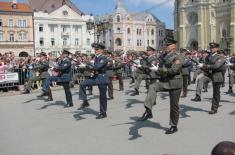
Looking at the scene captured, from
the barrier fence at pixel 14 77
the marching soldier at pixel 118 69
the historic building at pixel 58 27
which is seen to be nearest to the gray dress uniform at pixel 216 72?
Answer: the marching soldier at pixel 118 69

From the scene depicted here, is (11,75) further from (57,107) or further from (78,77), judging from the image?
(57,107)

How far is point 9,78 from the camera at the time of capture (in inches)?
825

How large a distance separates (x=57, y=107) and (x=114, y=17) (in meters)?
85.7

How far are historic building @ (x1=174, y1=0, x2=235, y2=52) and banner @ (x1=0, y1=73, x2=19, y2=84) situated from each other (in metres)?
62.8

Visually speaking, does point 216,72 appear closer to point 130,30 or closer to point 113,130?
point 113,130

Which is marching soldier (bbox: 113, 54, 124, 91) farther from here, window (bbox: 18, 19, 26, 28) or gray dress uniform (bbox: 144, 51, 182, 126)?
window (bbox: 18, 19, 26, 28)

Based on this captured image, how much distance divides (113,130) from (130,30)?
9188cm

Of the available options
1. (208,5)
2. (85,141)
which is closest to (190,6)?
(208,5)

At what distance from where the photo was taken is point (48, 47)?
3287 inches

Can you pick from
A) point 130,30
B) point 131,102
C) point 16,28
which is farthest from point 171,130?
point 130,30

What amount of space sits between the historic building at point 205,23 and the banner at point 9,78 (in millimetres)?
62771

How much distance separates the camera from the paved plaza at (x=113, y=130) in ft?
26.8

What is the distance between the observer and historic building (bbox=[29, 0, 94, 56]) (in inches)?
3250

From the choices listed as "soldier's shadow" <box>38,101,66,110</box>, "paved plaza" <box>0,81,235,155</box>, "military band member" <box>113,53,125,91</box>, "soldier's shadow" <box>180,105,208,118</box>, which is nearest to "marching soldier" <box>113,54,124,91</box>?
"military band member" <box>113,53,125,91</box>
